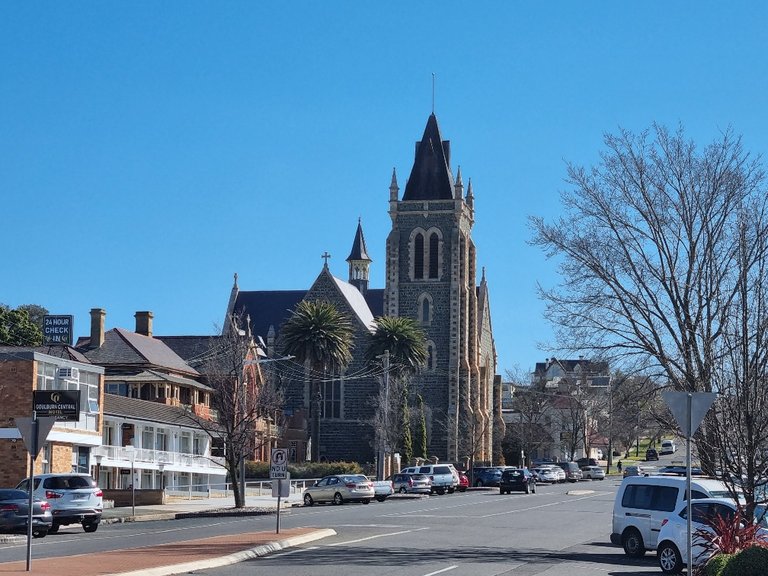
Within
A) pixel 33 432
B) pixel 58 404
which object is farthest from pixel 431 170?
pixel 33 432

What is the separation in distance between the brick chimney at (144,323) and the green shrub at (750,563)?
67244 millimetres

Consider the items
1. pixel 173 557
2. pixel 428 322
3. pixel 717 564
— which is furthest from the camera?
pixel 428 322

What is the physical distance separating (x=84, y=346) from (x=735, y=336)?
54453 mm

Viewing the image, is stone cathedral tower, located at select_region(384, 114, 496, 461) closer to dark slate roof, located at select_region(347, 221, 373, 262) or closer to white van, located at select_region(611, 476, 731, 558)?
dark slate roof, located at select_region(347, 221, 373, 262)

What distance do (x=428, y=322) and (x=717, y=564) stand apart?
265 ft

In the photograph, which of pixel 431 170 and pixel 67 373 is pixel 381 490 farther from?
pixel 431 170

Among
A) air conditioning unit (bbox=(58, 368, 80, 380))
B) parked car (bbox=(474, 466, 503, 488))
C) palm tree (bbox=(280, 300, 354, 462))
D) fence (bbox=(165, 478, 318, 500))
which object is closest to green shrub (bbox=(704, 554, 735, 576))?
air conditioning unit (bbox=(58, 368, 80, 380))

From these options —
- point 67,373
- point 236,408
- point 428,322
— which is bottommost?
point 236,408

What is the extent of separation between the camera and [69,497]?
34188 mm

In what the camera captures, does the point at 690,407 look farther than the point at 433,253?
No

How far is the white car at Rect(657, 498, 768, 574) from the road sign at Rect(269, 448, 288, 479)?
10041mm

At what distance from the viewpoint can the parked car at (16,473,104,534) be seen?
33.8 meters

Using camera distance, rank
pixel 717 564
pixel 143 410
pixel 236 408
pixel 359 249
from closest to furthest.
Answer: pixel 717 564 → pixel 236 408 → pixel 143 410 → pixel 359 249

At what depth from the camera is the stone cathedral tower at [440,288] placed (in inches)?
3846
